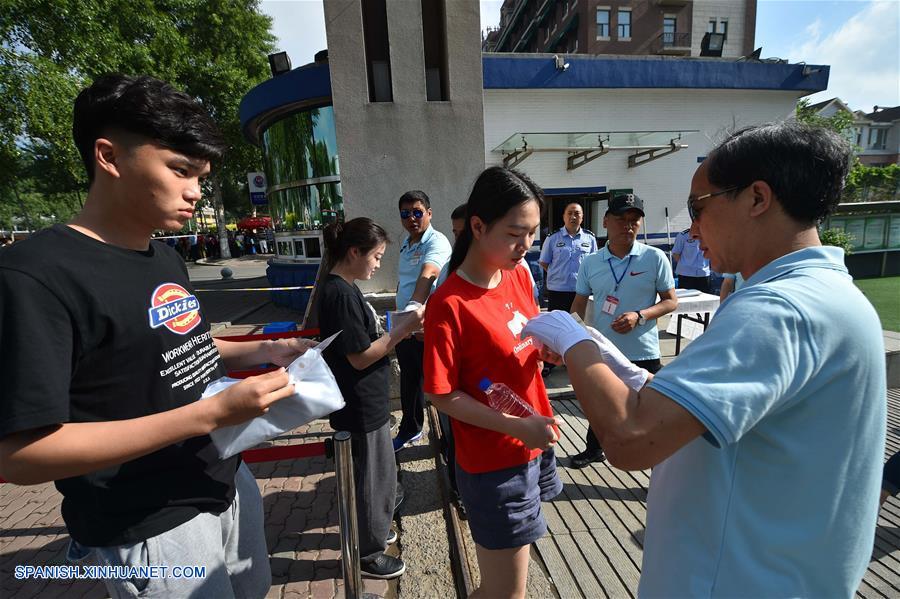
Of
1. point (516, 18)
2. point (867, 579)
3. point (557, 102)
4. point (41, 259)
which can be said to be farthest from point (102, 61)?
point (516, 18)

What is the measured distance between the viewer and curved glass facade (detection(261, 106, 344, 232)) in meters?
8.51

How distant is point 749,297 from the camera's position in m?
0.90

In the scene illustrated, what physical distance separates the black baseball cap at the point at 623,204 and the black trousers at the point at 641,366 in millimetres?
1179

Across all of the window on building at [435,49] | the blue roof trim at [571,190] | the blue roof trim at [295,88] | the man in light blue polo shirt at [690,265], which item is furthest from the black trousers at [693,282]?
the blue roof trim at [295,88]

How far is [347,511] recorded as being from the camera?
183 centimetres

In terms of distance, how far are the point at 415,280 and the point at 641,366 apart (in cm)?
207

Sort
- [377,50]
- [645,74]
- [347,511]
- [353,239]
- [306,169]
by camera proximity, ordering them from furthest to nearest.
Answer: [645,74] → [306,169] → [377,50] → [353,239] → [347,511]

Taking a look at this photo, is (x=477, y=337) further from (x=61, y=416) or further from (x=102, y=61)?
(x=102, y=61)

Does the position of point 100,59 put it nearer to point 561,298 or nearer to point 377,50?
point 377,50

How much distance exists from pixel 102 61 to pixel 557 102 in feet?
39.4

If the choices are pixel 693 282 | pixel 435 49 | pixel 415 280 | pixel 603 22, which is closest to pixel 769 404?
pixel 415 280

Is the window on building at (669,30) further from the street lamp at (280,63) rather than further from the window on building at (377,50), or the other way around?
the window on building at (377,50)

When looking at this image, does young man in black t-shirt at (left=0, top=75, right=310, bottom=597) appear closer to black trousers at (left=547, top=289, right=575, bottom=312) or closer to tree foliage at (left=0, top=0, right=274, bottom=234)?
tree foliage at (left=0, top=0, right=274, bottom=234)

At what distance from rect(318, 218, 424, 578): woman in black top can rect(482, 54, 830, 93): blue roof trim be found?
11.1m
